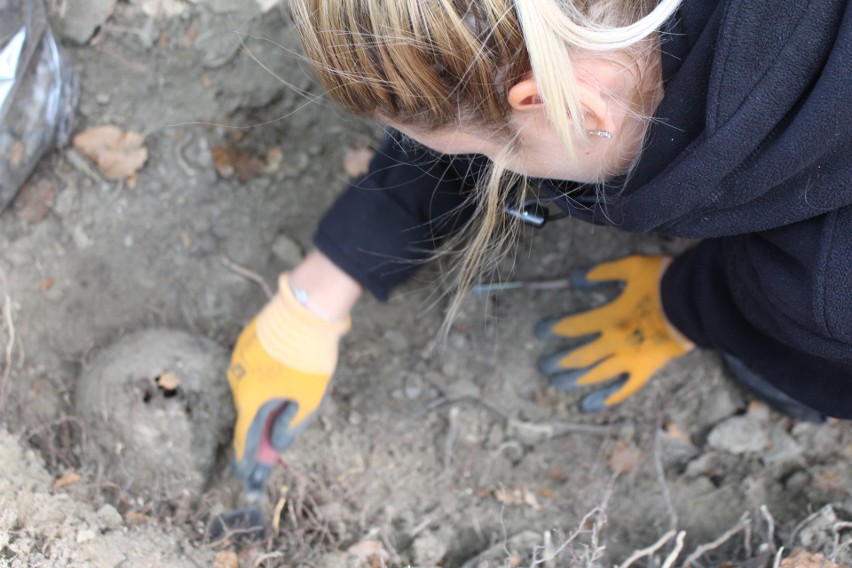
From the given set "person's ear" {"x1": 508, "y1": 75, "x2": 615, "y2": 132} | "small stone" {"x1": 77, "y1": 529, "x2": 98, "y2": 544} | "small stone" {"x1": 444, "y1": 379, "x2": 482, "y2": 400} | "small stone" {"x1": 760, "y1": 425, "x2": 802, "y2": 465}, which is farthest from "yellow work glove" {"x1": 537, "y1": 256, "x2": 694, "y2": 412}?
"small stone" {"x1": 77, "y1": 529, "x2": 98, "y2": 544}

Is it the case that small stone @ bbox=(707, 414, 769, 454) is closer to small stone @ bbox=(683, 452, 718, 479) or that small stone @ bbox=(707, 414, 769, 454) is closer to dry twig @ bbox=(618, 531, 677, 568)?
small stone @ bbox=(683, 452, 718, 479)

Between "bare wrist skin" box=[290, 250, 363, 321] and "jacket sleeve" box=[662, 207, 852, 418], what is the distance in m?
0.77

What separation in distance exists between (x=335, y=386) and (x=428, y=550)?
496 millimetres

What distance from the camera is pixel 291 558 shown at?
1544 millimetres

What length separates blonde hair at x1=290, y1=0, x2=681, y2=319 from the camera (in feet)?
3.07

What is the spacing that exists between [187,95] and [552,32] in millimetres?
1211

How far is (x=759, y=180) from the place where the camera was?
41.8 inches

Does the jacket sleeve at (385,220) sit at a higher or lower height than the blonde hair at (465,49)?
lower

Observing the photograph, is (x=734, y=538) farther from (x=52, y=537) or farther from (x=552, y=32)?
(x=52, y=537)

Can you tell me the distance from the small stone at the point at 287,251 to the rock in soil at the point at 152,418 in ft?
1.34

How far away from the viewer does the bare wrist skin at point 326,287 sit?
1718 mm

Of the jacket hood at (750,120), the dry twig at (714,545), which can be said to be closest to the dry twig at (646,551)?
the dry twig at (714,545)

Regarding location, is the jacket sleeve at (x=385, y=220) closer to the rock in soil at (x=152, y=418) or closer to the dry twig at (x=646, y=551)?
the rock in soil at (x=152, y=418)

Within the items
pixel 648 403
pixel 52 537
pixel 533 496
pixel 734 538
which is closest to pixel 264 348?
pixel 52 537
